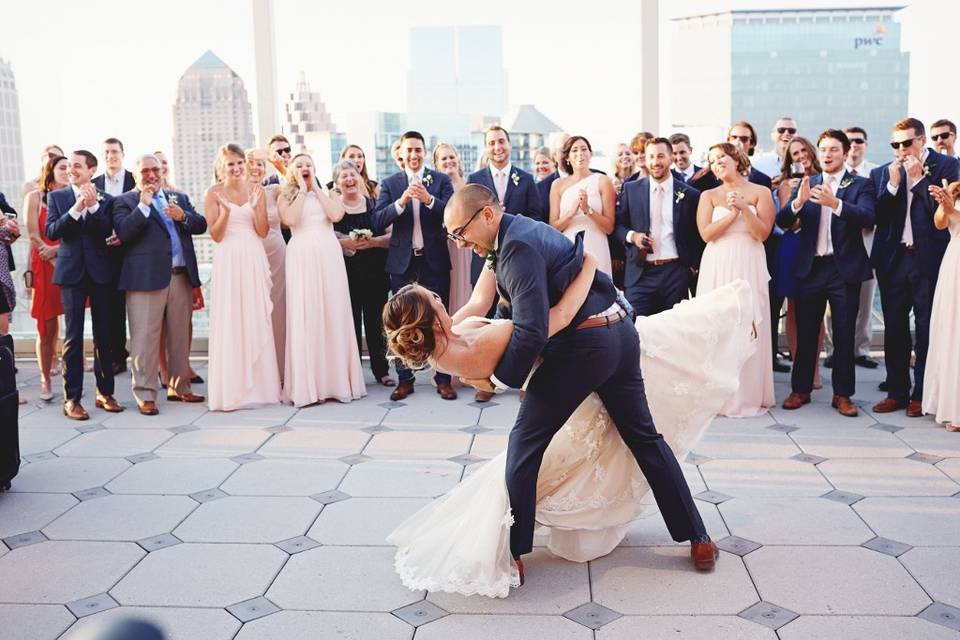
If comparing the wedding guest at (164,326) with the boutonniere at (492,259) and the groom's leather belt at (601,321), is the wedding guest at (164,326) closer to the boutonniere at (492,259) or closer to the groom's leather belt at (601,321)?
the boutonniere at (492,259)

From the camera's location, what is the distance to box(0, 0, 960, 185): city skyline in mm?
8531

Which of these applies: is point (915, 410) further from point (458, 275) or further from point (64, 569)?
point (64, 569)

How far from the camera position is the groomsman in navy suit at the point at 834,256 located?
19.5 ft

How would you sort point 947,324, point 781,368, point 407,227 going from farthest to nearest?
point 781,368 → point 407,227 → point 947,324

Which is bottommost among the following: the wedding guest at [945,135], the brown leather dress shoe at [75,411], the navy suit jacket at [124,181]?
the brown leather dress shoe at [75,411]

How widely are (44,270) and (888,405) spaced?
19.8ft

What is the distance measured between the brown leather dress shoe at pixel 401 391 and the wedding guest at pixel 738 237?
6.93 ft

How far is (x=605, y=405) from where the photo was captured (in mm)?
3406

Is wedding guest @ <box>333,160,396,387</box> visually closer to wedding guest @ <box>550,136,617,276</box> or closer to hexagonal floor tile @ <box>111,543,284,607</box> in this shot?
wedding guest @ <box>550,136,617,276</box>

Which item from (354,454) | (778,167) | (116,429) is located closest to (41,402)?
(116,429)

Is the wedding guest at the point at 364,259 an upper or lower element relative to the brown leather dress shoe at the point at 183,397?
upper

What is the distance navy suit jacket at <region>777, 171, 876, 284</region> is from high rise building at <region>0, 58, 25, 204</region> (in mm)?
6844

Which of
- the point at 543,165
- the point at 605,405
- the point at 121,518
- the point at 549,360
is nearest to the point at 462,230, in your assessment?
the point at 549,360

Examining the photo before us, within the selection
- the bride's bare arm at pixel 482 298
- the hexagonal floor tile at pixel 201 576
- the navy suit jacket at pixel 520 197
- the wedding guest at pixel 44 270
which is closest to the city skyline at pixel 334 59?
the wedding guest at pixel 44 270
